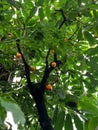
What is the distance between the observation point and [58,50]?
1.50 m

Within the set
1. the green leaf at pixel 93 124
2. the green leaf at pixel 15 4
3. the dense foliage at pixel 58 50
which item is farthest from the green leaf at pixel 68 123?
the green leaf at pixel 15 4

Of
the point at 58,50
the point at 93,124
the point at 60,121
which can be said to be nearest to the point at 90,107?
the point at 93,124

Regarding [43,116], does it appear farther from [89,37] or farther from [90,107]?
[89,37]

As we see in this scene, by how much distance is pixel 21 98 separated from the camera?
169cm

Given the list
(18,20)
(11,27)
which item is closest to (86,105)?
(11,27)

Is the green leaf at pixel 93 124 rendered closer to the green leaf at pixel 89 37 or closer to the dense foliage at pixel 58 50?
the dense foliage at pixel 58 50

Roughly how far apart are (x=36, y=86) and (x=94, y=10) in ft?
1.63

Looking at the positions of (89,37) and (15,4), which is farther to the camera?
(89,37)

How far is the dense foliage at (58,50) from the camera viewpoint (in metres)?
1.41

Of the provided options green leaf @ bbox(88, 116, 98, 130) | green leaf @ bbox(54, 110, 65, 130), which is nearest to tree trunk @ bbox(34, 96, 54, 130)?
green leaf @ bbox(54, 110, 65, 130)

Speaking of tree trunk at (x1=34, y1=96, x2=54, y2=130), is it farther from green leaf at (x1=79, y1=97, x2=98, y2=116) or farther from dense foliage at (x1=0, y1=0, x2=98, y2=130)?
green leaf at (x1=79, y1=97, x2=98, y2=116)

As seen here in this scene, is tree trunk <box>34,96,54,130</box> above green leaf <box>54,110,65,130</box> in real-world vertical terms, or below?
above

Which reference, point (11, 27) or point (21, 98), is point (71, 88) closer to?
point (21, 98)

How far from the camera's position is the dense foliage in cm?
141
